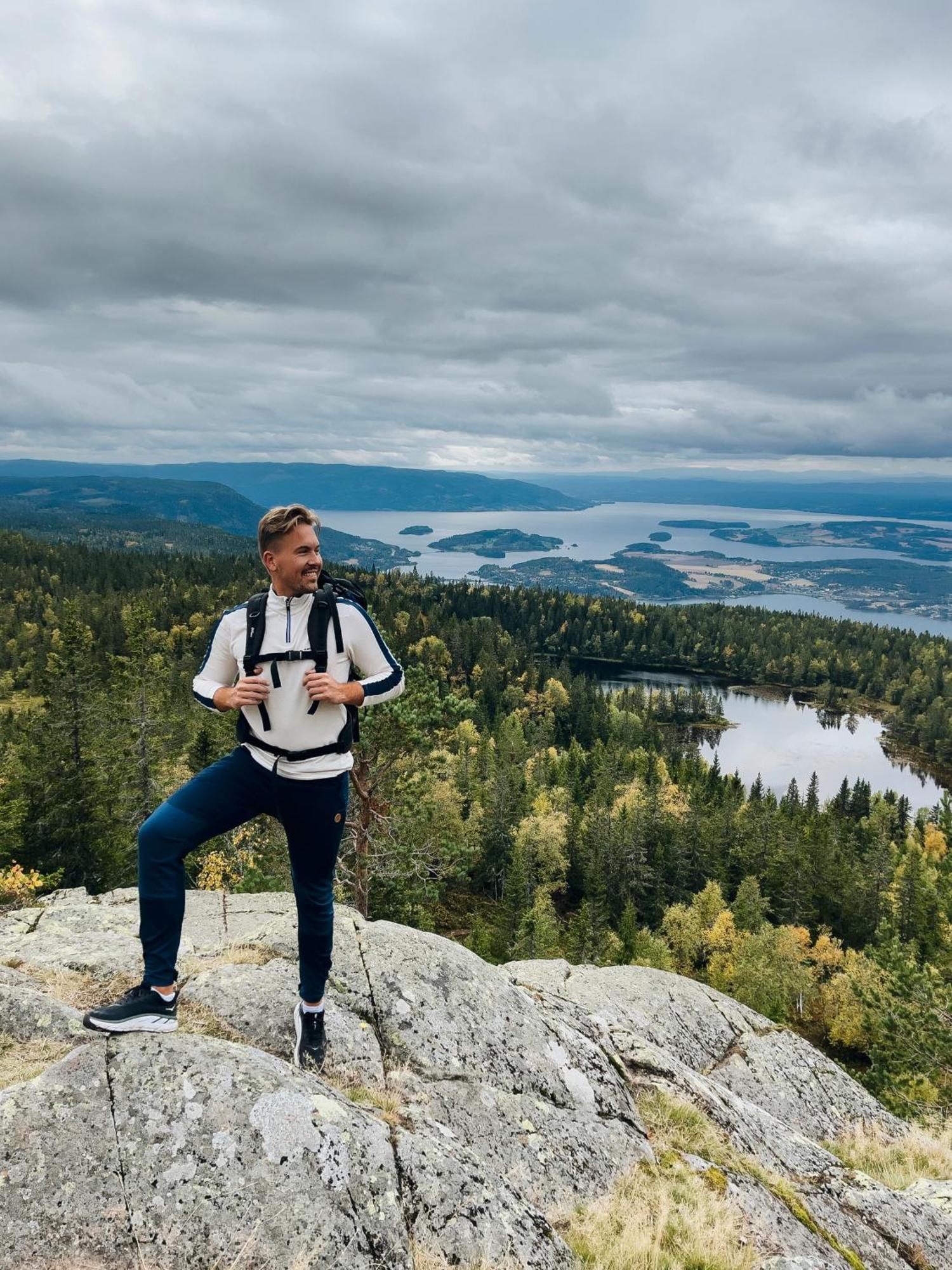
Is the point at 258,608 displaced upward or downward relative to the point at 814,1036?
upward

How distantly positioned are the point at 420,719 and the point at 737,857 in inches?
2541

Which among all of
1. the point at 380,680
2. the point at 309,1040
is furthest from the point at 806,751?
the point at 380,680

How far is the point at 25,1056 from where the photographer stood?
5.84 m

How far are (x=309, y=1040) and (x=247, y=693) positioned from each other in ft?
12.4

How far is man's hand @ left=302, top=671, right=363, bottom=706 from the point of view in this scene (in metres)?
5.39

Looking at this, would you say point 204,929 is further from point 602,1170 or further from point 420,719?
point 420,719

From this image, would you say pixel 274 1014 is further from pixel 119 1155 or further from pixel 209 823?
pixel 209 823

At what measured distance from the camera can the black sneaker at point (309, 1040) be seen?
6594 mm

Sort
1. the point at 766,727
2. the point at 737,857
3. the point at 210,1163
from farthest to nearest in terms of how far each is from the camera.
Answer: the point at 766,727
the point at 737,857
the point at 210,1163

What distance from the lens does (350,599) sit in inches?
237

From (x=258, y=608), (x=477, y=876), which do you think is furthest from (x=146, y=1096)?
(x=477, y=876)

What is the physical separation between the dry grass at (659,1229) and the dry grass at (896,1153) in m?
3.90

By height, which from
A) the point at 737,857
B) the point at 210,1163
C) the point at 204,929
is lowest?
the point at 737,857

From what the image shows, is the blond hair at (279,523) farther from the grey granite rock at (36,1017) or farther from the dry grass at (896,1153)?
the dry grass at (896,1153)
